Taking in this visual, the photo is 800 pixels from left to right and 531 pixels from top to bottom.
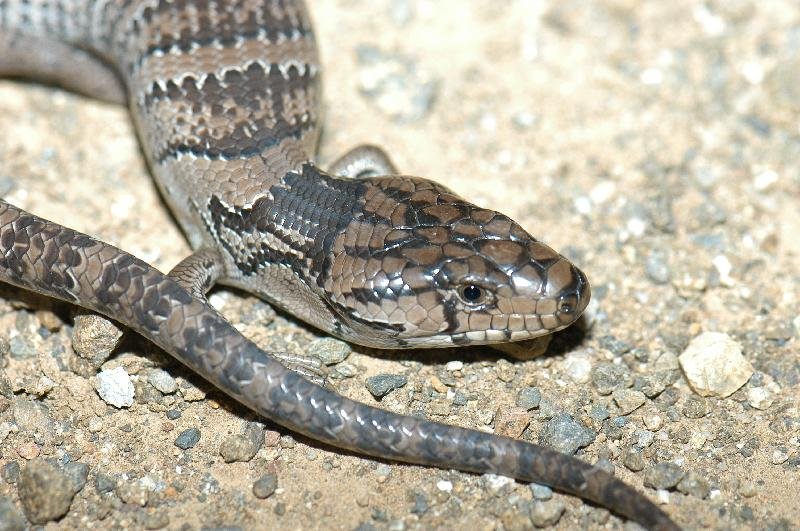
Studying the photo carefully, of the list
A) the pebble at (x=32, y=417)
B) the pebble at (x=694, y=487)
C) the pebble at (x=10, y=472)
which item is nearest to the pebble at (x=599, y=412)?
the pebble at (x=694, y=487)

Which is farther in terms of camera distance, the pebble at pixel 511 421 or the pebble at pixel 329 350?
the pebble at pixel 329 350

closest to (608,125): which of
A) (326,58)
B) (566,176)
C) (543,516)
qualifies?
(566,176)

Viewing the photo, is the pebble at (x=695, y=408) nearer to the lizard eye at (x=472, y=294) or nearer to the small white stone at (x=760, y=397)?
the small white stone at (x=760, y=397)

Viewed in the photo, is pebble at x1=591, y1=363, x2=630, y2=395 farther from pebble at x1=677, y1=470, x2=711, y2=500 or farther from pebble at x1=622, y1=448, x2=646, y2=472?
pebble at x1=677, y1=470, x2=711, y2=500

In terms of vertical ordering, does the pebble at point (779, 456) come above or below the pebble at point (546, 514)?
below

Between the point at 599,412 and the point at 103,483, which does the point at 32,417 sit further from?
the point at 599,412

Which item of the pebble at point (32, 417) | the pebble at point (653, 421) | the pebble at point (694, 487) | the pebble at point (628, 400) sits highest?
the pebble at point (32, 417)

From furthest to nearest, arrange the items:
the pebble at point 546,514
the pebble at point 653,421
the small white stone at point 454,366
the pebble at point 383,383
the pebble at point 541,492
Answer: the small white stone at point 454,366 < the pebble at point 383,383 < the pebble at point 653,421 < the pebble at point 541,492 < the pebble at point 546,514

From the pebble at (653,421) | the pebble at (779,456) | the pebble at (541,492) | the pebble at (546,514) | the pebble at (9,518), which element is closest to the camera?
the pebble at (9,518)
